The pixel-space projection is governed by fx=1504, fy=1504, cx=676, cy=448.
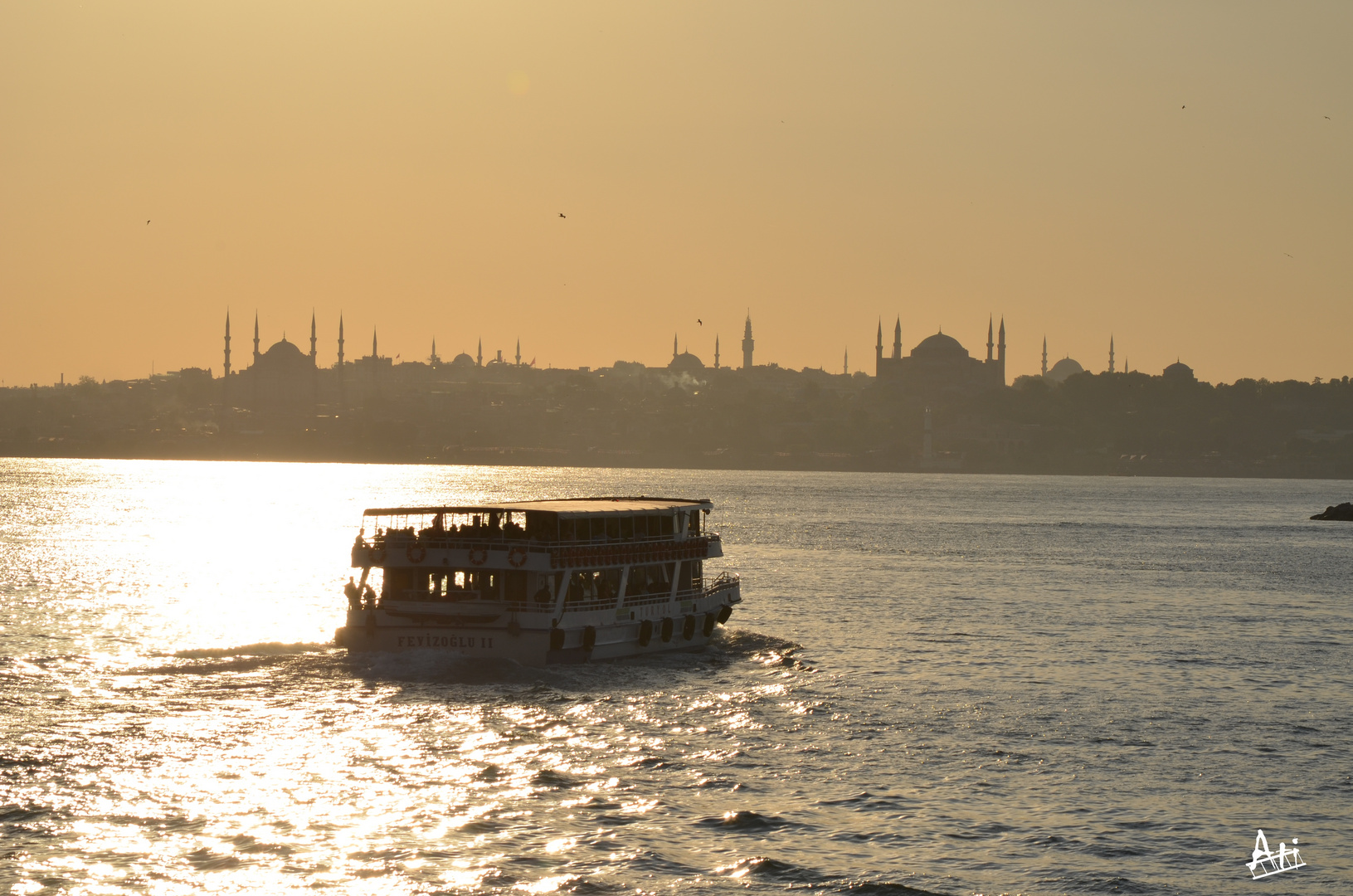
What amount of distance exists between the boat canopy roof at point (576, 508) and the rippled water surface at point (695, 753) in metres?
4.49

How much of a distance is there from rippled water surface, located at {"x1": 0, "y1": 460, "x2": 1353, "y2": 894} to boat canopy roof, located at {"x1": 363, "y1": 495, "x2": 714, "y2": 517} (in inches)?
177

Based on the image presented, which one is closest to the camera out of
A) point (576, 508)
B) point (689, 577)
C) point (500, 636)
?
point (500, 636)

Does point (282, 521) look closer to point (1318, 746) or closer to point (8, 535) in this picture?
point (8, 535)

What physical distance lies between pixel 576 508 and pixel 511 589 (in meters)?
3.96

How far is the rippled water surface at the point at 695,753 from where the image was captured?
2480 cm

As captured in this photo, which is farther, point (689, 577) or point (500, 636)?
point (689, 577)

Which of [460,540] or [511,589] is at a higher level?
[460,540]

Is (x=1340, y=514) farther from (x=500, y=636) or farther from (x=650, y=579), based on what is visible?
(x=500, y=636)

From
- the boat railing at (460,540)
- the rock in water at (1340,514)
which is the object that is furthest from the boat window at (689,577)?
the rock in water at (1340,514)

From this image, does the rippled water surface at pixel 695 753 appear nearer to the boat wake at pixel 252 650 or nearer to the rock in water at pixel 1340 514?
the boat wake at pixel 252 650

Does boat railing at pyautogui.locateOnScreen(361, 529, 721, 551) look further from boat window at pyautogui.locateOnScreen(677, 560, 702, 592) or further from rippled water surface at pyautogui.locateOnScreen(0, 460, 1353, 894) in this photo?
boat window at pyautogui.locateOnScreen(677, 560, 702, 592)

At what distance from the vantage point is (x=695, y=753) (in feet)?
106

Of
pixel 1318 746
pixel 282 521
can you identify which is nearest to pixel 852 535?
pixel 282 521

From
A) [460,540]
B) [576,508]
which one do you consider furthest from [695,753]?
[576,508]
